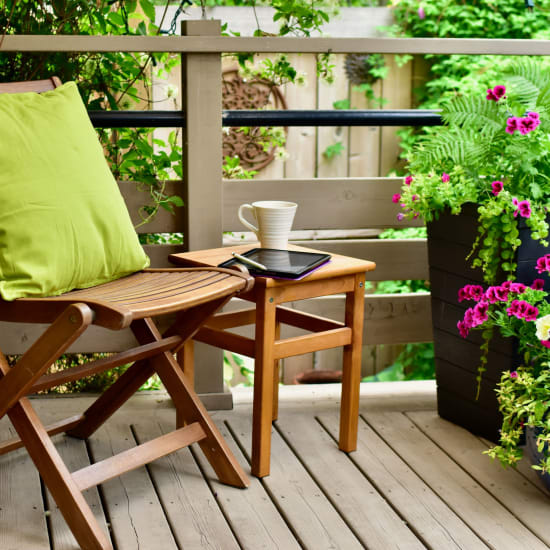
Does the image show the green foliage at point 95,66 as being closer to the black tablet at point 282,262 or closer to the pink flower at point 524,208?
the black tablet at point 282,262

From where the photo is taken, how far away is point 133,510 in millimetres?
1877

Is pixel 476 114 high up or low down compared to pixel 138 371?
up

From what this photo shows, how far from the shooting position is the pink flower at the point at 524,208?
6.63 feet

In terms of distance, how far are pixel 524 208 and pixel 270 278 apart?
2.19 ft

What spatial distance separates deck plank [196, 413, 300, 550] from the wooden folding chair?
0.12 ft

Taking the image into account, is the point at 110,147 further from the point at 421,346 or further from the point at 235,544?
the point at 421,346

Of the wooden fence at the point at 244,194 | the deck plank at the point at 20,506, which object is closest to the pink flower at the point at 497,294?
the wooden fence at the point at 244,194

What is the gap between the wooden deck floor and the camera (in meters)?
1.78

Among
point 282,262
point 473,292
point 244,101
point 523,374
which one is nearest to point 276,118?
point 282,262

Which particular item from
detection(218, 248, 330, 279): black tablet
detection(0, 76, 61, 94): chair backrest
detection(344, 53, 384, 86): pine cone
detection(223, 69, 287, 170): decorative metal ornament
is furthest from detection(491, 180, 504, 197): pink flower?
detection(344, 53, 384, 86): pine cone

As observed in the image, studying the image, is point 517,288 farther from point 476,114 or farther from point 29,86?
point 29,86

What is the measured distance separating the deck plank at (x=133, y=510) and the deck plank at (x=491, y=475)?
0.82 meters

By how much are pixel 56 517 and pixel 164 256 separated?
909 mm

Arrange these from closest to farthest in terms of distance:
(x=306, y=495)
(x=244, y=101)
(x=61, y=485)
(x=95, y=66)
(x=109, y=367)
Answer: (x=61, y=485) < (x=109, y=367) < (x=306, y=495) < (x=95, y=66) < (x=244, y=101)
